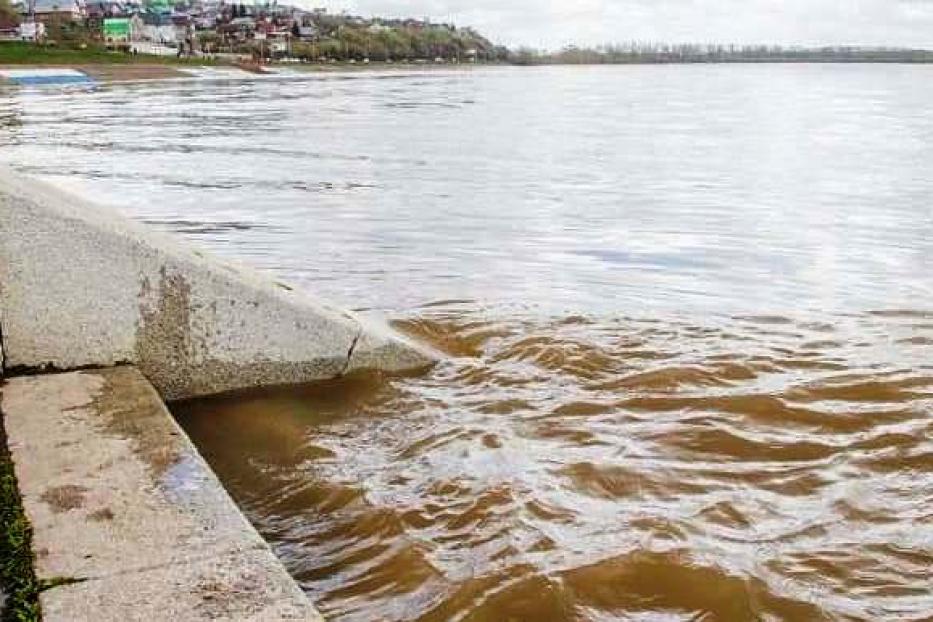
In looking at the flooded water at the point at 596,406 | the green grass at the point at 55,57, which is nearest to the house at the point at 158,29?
the green grass at the point at 55,57

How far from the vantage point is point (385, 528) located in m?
3.99

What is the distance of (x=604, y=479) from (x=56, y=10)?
165029 millimetres

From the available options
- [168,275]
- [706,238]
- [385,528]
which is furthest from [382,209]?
[385,528]

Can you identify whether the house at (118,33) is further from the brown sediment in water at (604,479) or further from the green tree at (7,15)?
the brown sediment in water at (604,479)

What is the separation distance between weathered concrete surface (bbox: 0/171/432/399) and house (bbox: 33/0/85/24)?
156964mm

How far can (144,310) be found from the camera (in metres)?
5.08

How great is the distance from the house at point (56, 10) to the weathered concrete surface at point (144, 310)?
157m

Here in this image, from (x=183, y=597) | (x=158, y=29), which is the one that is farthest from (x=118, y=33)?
(x=183, y=597)

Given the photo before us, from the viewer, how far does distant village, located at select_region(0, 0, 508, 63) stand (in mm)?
127375

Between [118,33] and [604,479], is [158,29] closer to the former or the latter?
[118,33]

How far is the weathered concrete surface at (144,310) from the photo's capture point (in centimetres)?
482

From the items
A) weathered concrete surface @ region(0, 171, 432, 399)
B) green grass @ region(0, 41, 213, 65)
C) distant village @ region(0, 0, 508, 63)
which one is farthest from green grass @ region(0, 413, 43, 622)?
distant village @ region(0, 0, 508, 63)

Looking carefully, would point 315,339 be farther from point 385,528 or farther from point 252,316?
point 385,528

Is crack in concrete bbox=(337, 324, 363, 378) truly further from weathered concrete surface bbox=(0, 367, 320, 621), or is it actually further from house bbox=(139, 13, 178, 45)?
house bbox=(139, 13, 178, 45)
